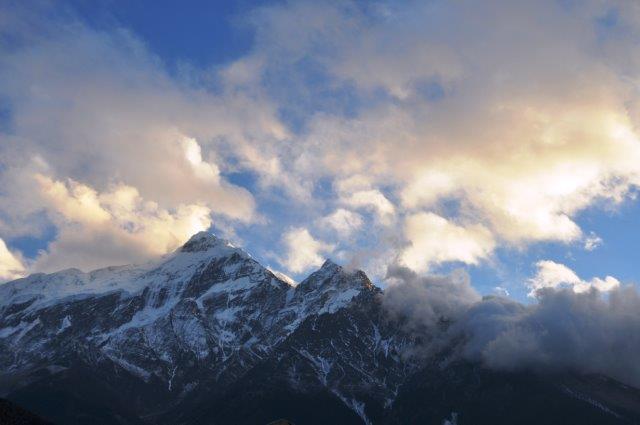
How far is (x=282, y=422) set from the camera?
612ft

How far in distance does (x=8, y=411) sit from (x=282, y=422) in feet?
226

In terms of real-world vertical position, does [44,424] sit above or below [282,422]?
below

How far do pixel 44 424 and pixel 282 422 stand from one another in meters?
60.3

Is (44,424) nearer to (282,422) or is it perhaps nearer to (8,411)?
(8,411)

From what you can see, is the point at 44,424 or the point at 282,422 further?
the point at 282,422

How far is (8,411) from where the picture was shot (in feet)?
495

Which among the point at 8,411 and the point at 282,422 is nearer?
the point at 8,411

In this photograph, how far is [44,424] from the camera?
518ft

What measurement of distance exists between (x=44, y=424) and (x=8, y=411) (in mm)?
9946

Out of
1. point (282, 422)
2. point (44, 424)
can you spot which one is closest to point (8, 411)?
point (44, 424)
